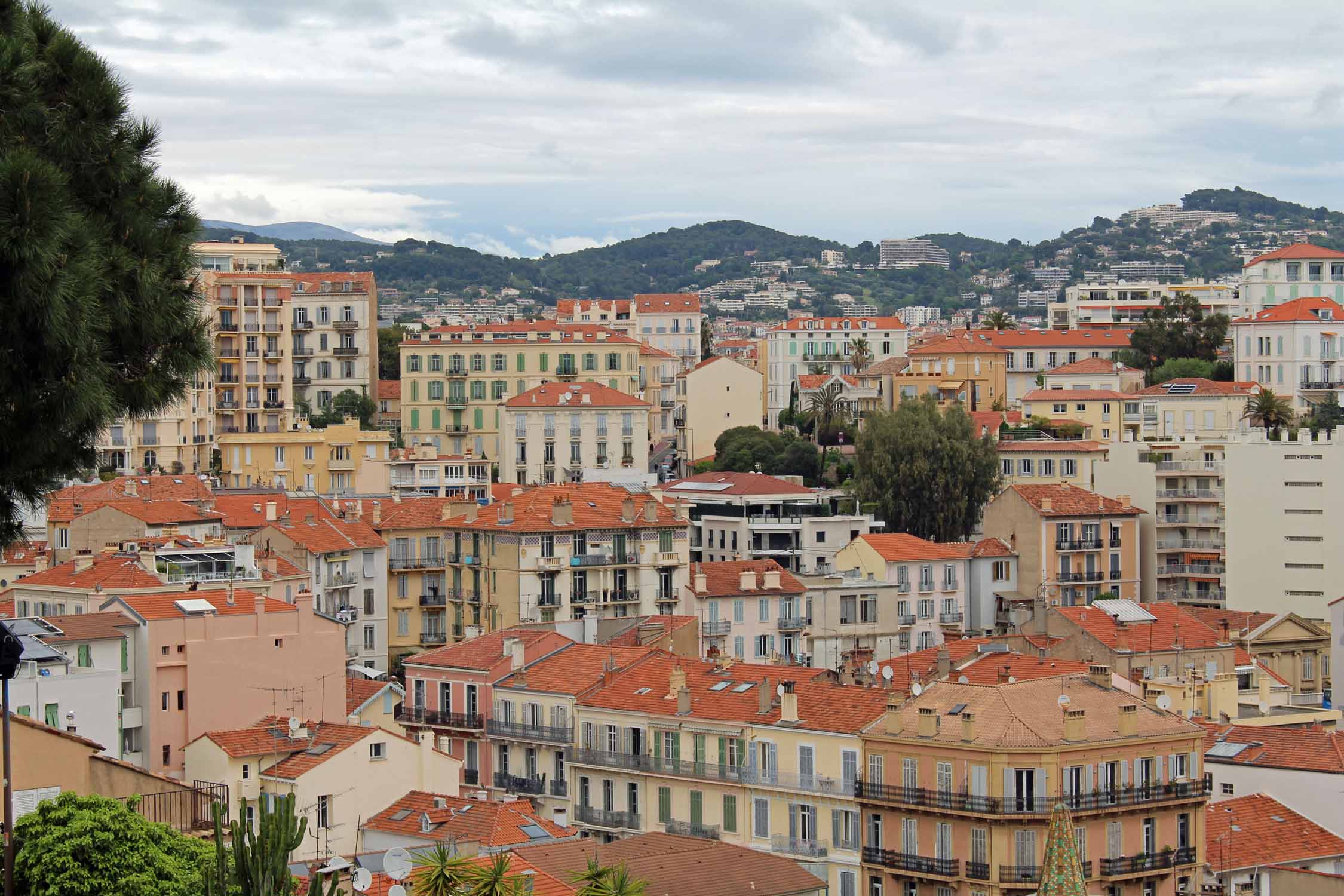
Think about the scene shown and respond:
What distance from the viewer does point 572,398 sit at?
380 feet

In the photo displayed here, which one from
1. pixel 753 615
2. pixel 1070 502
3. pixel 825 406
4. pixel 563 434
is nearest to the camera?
pixel 753 615

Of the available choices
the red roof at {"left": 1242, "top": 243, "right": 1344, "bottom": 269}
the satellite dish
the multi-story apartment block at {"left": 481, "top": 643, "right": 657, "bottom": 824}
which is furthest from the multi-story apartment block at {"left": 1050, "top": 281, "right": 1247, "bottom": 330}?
the satellite dish

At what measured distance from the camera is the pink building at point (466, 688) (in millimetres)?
58844

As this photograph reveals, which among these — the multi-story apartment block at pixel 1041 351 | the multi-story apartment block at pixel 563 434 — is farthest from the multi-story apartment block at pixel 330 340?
the multi-story apartment block at pixel 1041 351

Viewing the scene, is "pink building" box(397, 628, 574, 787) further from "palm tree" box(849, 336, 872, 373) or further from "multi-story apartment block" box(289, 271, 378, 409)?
"palm tree" box(849, 336, 872, 373)

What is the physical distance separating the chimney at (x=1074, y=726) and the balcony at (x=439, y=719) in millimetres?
17091

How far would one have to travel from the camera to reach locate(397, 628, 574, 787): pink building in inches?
2317

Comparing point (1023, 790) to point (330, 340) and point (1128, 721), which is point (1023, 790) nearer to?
point (1128, 721)

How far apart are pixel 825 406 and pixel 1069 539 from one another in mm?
38042

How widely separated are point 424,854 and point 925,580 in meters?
50.2

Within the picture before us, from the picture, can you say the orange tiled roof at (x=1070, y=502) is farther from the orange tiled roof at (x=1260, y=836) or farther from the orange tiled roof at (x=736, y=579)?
the orange tiled roof at (x=1260, y=836)

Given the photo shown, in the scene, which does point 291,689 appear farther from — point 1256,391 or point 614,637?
point 1256,391

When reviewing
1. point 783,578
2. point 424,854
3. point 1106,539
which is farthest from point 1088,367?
point 424,854

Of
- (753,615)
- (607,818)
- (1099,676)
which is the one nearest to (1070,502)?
(753,615)
